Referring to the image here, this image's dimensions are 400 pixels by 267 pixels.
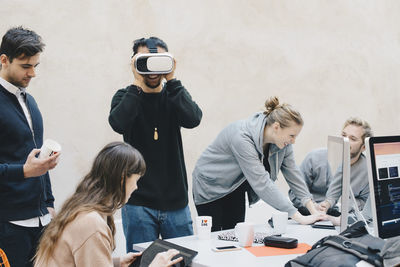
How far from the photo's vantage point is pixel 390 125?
195 inches

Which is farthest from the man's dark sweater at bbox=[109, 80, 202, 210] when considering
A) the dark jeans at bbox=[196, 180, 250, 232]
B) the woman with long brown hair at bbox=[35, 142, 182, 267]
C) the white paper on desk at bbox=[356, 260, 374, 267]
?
the white paper on desk at bbox=[356, 260, 374, 267]

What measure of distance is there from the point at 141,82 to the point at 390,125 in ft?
11.5

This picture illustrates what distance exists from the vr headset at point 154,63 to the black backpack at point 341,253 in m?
1.20

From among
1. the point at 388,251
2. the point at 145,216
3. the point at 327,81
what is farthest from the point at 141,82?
the point at 327,81

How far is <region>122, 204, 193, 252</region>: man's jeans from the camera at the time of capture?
215 cm

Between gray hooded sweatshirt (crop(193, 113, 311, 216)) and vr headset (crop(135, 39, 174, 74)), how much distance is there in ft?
1.77

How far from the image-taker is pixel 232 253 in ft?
5.99

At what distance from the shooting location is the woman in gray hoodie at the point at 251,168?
243cm

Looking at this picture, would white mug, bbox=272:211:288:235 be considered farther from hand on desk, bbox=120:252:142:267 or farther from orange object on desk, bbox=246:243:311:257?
hand on desk, bbox=120:252:142:267

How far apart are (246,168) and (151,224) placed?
1.94ft

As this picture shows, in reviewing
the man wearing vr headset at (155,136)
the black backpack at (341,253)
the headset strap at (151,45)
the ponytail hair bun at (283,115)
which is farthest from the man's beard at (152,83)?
the black backpack at (341,253)

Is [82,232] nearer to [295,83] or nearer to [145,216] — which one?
[145,216]

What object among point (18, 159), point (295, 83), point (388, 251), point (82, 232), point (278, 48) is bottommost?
point (388, 251)

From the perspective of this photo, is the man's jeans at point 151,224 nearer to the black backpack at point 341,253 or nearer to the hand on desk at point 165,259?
the hand on desk at point 165,259
